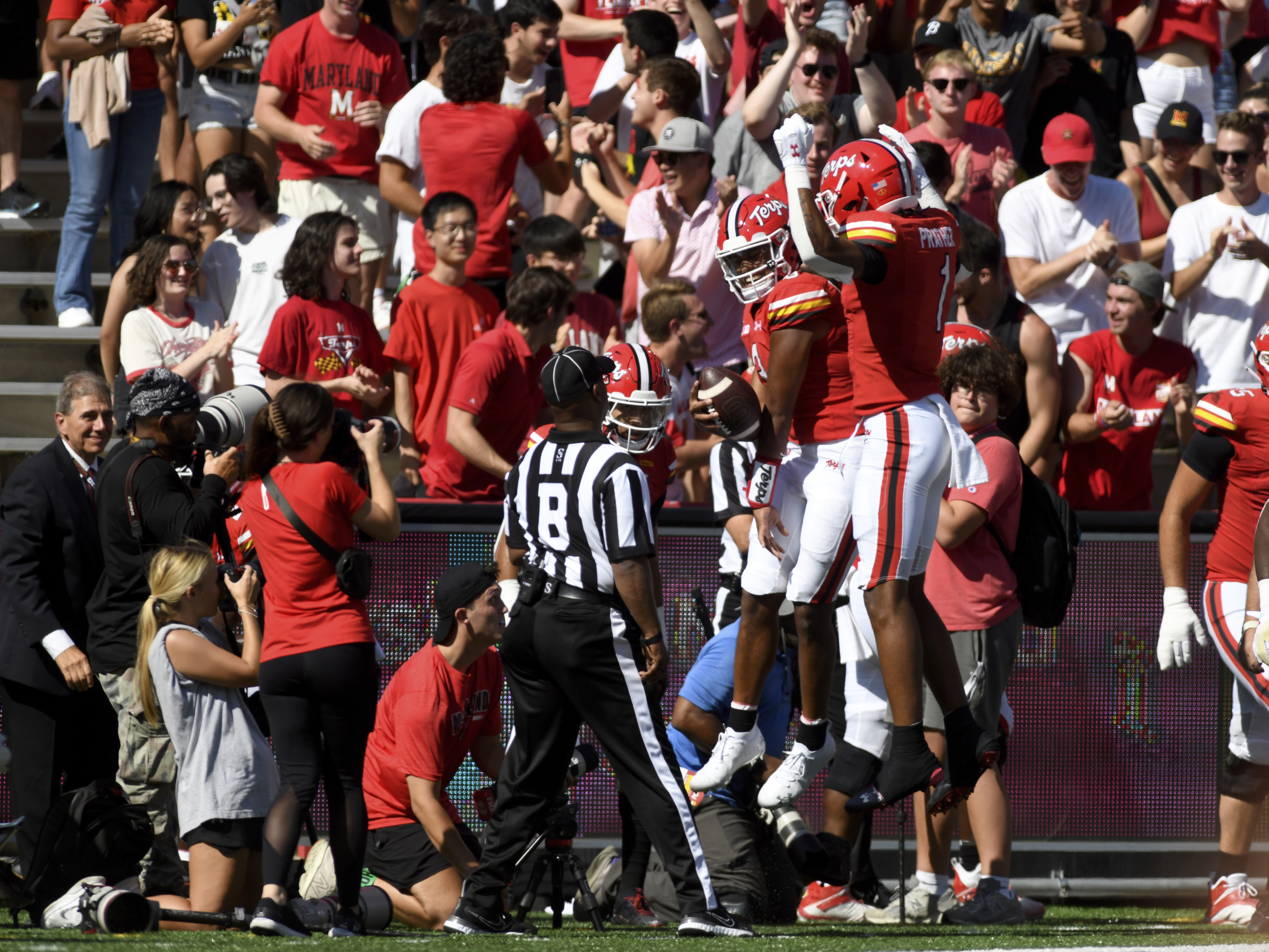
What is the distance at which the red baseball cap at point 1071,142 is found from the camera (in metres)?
9.58

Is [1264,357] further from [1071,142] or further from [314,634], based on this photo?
[314,634]

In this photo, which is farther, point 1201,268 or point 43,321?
point 43,321

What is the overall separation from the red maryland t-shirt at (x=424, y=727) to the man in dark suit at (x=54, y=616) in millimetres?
1195

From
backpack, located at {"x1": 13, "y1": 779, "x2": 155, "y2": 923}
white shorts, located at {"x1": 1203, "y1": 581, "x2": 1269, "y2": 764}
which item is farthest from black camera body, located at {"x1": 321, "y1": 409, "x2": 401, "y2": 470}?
white shorts, located at {"x1": 1203, "y1": 581, "x2": 1269, "y2": 764}

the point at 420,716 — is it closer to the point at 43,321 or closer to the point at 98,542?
the point at 98,542

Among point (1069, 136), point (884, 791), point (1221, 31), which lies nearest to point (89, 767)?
point (884, 791)

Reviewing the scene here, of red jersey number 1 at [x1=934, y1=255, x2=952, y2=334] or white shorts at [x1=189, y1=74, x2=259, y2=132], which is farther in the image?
white shorts at [x1=189, y1=74, x2=259, y2=132]

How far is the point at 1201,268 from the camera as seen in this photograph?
942 centimetres

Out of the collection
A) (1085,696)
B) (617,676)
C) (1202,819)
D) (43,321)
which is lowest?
(1202,819)

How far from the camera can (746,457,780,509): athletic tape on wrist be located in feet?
20.9

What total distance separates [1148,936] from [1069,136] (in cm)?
502

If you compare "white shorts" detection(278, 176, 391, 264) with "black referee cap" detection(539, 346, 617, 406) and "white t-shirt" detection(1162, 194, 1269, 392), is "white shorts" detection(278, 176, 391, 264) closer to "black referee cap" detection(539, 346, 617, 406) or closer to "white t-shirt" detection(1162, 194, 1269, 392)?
"black referee cap" detection(539, 346, 617, 406)

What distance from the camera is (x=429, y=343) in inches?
347

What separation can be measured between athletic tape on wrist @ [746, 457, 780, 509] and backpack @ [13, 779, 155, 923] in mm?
2804
